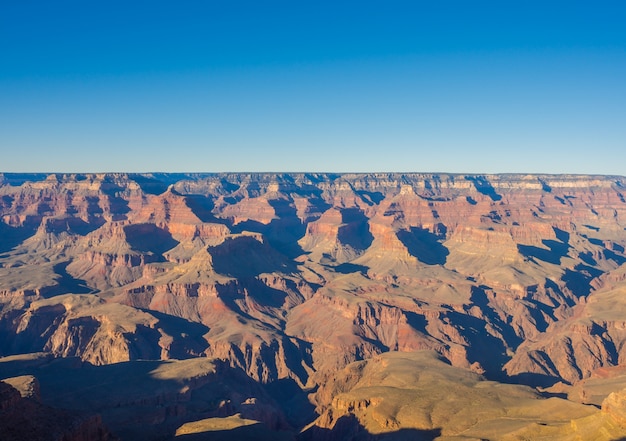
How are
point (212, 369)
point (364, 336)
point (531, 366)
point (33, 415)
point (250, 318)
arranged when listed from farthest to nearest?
1. point (250, 318)
2. point (364, 336)
3. point (531, 366)
4. point (212, 369)
5. point (33, 415)

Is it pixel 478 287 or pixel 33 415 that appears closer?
pixel 33 415

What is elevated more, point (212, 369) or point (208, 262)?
point (208, 262)

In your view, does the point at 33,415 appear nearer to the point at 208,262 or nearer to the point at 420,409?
the point at 420,409

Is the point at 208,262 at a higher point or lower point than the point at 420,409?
higher

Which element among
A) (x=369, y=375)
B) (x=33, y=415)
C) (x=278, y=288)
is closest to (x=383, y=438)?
(x=369, y=375)

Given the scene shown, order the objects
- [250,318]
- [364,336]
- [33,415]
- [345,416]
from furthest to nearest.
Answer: [250,318] → [364,336] → [345,416] → [33,415]

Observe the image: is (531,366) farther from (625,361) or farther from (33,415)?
(33,415)

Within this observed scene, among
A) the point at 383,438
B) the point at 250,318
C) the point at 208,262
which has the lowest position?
the point at 383,438

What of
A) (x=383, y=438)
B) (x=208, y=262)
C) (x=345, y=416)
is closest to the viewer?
(x=383, y=438)

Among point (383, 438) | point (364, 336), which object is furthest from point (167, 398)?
point (364, 336)
